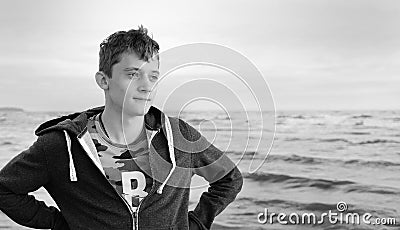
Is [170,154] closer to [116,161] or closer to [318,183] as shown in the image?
[116,161]

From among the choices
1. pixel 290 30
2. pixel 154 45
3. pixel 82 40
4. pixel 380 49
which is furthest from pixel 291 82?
pixel 154 45

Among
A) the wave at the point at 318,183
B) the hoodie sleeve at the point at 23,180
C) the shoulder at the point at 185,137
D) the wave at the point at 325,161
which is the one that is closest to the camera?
the hoodie sleeve at the point at 23,180

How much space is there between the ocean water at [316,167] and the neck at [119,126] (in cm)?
248

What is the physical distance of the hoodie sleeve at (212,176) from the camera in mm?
1610

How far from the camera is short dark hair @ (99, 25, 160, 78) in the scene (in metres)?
1.51

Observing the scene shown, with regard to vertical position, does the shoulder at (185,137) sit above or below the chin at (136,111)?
below

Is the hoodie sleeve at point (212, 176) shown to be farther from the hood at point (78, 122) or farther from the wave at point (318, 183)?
the wave at point (318, 183)

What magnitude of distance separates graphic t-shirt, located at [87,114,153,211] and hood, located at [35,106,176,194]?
36 millimetres

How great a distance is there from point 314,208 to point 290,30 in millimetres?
1758

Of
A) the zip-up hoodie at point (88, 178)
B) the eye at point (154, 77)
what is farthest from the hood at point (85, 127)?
the eye at point (154, 77)

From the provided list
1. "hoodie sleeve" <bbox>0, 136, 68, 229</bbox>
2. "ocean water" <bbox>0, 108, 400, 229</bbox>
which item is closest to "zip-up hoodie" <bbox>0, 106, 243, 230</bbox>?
"hoodie sleeve" <bbox>0, 136, 68, 229</bbox>

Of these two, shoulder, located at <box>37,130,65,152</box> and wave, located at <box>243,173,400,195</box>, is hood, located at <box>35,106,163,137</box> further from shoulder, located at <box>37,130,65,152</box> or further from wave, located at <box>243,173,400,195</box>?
wave, located at <box>243,173,400,195</box>

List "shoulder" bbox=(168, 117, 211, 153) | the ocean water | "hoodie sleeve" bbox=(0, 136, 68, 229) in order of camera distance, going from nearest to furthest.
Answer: "hoodie sleeve" bbox=(0, 136, 68, 229)
"shoulder" bbox=(168, 117, 211, 153)
the ocean water

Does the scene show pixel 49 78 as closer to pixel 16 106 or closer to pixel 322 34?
pixel 16 106
